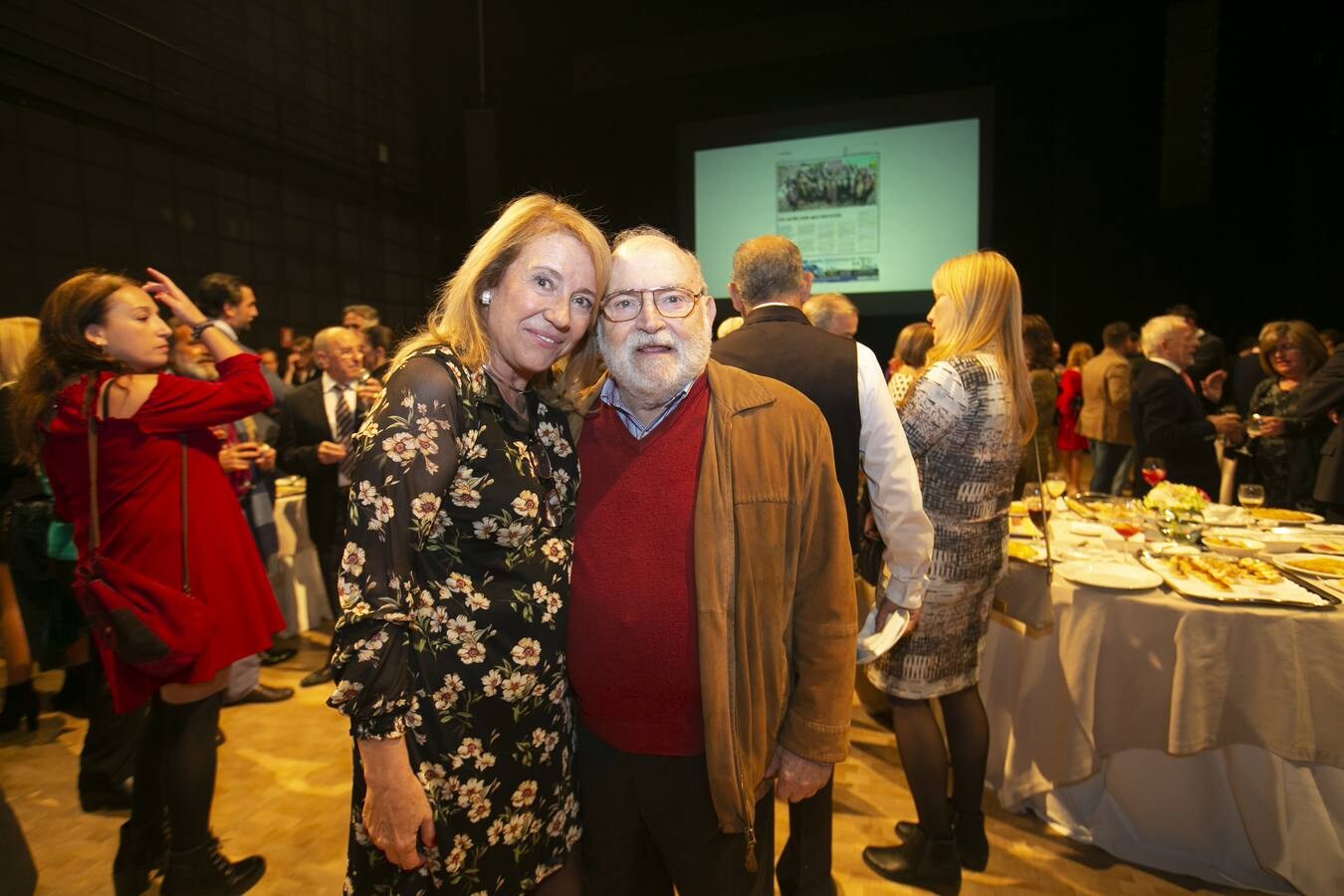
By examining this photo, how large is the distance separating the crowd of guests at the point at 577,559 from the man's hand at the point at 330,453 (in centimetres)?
132

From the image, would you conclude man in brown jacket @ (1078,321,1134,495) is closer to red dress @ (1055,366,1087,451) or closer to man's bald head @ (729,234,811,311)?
red dress @ (1055,366,1087,451)

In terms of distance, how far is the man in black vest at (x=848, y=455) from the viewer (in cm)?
176

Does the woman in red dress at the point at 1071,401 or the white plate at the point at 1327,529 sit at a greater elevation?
the woman in red dress at the point at 1071,401

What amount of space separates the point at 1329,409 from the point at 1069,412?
3052 millimetres

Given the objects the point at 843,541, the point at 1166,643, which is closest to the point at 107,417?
the point at 843,541

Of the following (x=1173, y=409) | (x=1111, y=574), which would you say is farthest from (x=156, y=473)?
(x=1173, y=409)

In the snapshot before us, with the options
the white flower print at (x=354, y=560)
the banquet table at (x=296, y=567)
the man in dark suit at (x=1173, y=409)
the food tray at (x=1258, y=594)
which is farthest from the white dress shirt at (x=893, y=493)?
the banquet table at (x=296, y=567)

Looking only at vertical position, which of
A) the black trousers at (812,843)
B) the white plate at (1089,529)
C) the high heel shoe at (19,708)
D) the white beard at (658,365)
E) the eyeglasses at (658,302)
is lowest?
the high heel shoe at (19,708)

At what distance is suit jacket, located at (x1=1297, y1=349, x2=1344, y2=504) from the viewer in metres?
3.57

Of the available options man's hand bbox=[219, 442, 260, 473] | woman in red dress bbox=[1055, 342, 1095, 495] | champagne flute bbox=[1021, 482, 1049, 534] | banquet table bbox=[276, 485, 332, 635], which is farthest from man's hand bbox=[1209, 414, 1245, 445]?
banquet table bbox=[276, 485, 332, 635]

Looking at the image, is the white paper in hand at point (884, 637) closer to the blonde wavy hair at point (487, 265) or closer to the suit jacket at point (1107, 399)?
the blonde wavy hair at point (487, 265)

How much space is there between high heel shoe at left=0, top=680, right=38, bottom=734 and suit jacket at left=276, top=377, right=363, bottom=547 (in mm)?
1252

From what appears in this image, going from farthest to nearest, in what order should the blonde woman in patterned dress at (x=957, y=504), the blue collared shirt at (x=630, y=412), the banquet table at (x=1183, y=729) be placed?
the blonde woman in patterned dress at (x=957, y=504) < the banquet table at (x=1183, y=729) < the blue collared shirt at (x=630, y=412)

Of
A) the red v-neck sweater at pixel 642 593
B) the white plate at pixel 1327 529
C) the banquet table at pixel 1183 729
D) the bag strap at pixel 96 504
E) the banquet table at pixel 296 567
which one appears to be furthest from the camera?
the banquet table at pixel 296 567
